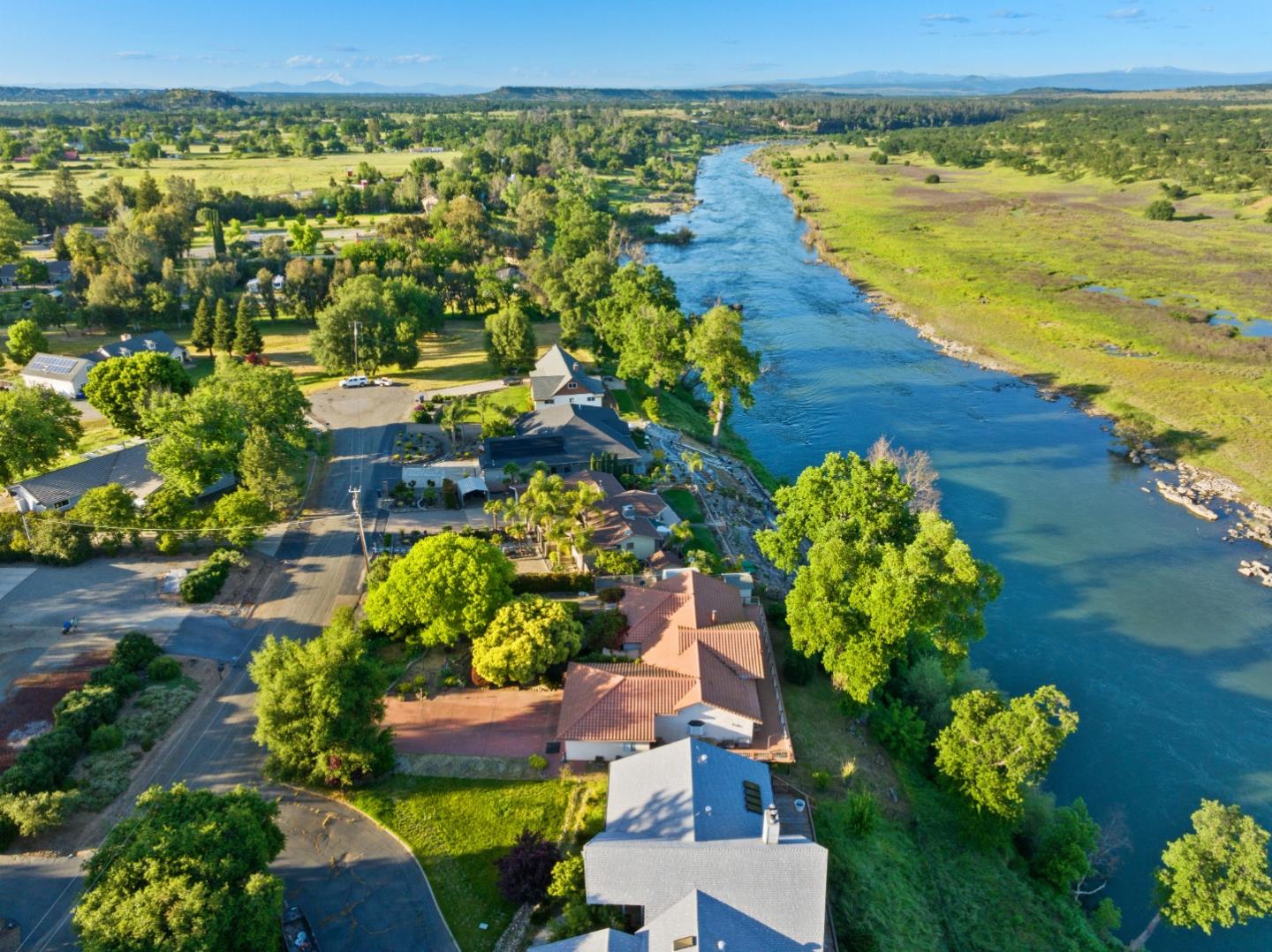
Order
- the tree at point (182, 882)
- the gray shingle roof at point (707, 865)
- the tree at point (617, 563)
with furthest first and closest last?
the tree at point (617, 563)
the gray shingle roof at point (707, 865)
the tree at point (182, 882)

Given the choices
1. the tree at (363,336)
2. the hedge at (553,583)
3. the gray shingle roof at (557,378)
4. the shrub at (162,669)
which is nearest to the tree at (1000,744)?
the hedge at (553,583)

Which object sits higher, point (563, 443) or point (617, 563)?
point (563, 443)

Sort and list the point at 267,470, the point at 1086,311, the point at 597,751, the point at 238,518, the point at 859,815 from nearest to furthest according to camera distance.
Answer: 1. the point at 859,815
2. the point at 597,751
3. the point at 238,518
4. the point at 267,470
5. the point at 1086,311

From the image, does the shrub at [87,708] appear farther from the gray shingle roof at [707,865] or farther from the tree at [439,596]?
the gray shingle roof at [707,865]

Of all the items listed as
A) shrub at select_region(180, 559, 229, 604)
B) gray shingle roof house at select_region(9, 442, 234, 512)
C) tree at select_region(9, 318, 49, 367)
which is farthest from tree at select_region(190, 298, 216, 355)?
shrub at select_region(180, 559, 229, 604)

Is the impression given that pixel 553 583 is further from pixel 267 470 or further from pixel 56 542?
pixel 56 542

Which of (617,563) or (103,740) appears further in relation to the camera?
(617,563)

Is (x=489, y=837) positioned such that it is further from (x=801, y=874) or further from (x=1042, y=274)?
(x=1042, y=274)

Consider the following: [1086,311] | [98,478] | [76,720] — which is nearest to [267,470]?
[98,478]
